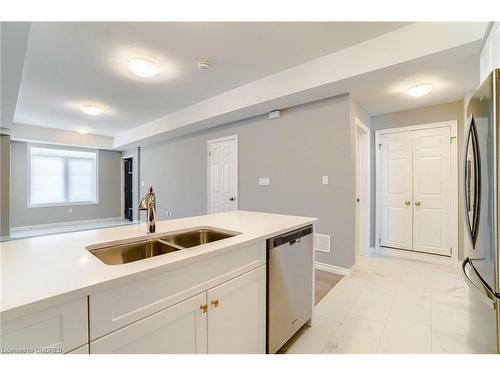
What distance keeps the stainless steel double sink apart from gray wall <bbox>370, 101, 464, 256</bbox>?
3.27 metres

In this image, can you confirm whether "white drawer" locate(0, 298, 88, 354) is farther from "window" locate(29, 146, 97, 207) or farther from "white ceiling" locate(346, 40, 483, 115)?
"window" locate(29, 146, 97, 207)

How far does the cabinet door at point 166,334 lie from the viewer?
800 millimetres

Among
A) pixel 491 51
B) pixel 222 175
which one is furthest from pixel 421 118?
pixel 222 175

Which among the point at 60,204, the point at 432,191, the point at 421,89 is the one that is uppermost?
the point at 421,89

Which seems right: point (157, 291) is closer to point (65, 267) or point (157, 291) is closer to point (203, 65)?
point (65, 267)

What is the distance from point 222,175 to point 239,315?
3.44 metres

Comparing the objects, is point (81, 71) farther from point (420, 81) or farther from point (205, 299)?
point (420, 81)

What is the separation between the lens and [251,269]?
4.34 ft

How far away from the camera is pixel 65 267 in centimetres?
87

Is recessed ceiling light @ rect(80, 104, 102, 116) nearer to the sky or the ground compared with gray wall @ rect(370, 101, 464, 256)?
nearer to the sky

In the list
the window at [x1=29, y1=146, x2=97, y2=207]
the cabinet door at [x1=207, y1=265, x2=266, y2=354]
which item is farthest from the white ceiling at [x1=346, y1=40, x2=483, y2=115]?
the window at [x1=29, y1=146, x2=97, y2=207]

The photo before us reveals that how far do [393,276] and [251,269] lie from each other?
2471mm

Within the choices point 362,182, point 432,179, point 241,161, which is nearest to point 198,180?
point 241,161

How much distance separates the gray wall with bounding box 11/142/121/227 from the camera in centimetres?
588
